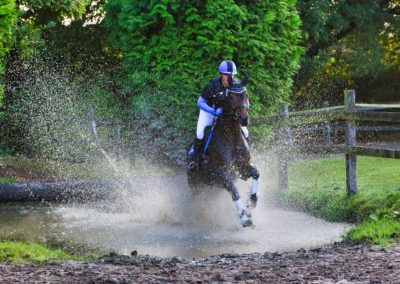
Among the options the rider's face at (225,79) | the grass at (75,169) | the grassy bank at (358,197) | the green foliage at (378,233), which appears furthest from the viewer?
the grass at (75,169)

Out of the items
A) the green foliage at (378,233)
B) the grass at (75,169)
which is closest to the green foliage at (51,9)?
the grass at (75,169)

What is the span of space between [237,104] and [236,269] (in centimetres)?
418

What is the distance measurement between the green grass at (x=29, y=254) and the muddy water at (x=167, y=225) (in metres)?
0.84

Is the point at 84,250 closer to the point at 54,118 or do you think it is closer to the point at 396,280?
the point at 396,280

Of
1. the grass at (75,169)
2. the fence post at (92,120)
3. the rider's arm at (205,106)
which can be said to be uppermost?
the fence post at (92,120)

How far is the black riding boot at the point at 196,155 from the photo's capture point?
12.1m

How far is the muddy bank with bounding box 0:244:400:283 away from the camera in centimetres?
666

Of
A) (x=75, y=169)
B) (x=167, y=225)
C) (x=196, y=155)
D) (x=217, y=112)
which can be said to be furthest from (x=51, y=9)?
(x=217, y=112)

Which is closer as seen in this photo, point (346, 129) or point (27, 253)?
point (27, 253)

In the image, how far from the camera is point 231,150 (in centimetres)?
1151

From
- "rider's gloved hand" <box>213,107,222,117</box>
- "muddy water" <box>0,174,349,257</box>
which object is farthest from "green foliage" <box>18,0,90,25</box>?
"rider's gloved hand" <box>213,107,222,117</box>

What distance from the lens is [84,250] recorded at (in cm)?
991

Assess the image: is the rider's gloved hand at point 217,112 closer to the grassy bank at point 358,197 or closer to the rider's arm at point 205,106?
the rider's arm at point 205,106

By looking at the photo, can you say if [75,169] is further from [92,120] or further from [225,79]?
[225,79]
